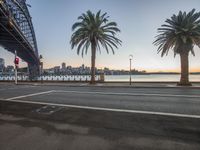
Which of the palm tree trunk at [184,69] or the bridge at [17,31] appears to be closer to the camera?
the palm tree trunk at [184,69]

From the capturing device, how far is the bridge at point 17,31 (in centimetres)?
3050

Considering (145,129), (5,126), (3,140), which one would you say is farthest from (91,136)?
(5,126)

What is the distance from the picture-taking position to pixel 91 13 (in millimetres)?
26266

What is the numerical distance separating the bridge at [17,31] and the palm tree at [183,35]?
86.9 ft

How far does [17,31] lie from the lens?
35.3m

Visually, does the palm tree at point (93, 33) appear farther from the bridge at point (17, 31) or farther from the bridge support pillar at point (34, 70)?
the bridge support pillar at point (34, 70)

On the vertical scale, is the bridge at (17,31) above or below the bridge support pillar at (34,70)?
above

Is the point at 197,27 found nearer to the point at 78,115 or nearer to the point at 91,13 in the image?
the point at 91,13

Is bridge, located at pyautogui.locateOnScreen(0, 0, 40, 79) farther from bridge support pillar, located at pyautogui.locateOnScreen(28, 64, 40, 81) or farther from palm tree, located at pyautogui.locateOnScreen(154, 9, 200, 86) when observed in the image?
palm tree, located at pyautogui.locateOnScreen(154, 9, 200, 86)

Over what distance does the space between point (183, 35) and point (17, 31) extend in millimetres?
32143

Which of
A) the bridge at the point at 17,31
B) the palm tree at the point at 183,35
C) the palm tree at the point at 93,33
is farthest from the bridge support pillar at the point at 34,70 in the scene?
the palm tree at the point at 183,35

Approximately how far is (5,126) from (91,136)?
3058 millimetres

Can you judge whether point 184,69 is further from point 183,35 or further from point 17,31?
point 17,31

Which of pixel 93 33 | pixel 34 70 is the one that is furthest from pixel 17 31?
pixel 34 70
